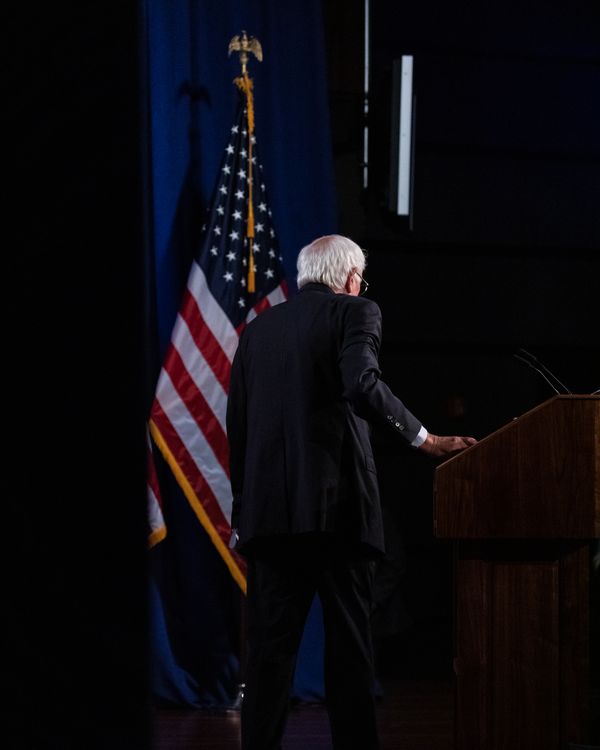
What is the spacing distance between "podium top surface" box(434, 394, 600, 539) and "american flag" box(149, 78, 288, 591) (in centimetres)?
170

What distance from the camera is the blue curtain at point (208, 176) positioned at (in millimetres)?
4117

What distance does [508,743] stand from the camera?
2.43 meters

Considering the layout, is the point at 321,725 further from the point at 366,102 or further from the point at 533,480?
the point at 366,102

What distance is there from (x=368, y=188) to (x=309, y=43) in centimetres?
64

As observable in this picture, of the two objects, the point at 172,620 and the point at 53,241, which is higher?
the point at 53,241

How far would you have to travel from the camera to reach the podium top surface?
7.91 ft

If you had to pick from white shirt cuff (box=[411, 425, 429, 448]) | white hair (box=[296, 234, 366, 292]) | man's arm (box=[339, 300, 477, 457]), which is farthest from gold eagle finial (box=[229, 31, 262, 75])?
white shirt cuff (box=[411, 425, 429, 448])

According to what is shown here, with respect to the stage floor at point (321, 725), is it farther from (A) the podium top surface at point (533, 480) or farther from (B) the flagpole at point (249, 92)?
(B) the flagpole at point (249, 92)

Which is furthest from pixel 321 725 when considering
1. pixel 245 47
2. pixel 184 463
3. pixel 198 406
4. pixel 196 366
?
pixel 245 47

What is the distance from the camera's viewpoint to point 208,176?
423 cm

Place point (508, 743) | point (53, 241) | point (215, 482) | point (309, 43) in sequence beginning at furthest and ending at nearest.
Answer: point (309, 43)
point (215, 482)
point (508, 743)
point (53, 241)

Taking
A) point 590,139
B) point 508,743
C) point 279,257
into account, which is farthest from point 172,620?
point 590,139

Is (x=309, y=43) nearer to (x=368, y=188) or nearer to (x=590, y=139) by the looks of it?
(x=368, y=188)

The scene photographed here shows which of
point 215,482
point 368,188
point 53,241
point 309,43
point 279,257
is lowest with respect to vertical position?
point 215,482
